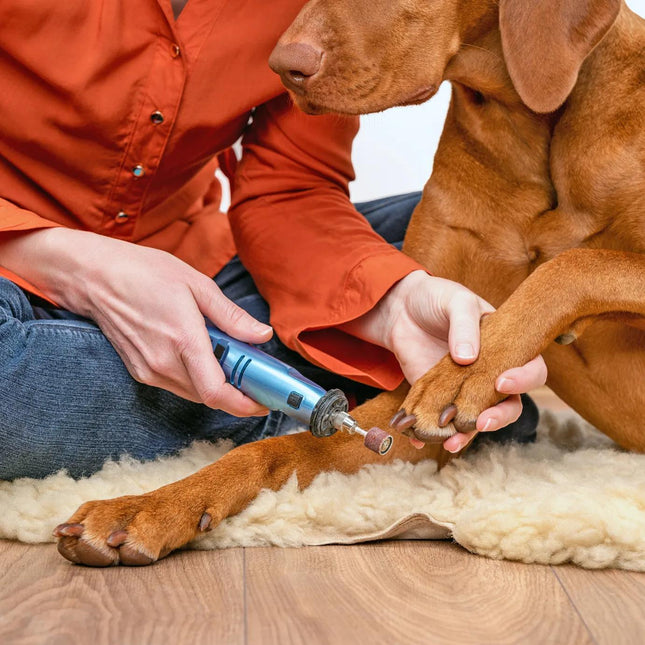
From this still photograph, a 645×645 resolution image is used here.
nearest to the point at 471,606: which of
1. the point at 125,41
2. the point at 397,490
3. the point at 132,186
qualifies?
the point at 397,490

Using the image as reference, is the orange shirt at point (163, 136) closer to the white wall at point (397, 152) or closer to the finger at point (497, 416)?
the finger at point (497, 416)

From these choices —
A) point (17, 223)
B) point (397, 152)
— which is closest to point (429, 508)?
point (17, 223)

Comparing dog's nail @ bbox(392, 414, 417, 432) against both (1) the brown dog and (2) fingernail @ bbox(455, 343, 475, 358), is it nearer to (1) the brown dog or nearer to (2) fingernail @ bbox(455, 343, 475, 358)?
(1) the brown dog

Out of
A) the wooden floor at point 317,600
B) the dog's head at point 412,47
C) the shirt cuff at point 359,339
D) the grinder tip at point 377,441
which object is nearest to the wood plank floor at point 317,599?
the wooden floor at point 317,600

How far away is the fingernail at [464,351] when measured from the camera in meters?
1.35

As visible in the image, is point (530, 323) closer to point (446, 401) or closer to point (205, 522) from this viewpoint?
point (446, 401)

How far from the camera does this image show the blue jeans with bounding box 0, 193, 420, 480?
1.46m

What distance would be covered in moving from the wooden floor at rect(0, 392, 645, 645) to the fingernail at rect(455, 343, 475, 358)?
28cm

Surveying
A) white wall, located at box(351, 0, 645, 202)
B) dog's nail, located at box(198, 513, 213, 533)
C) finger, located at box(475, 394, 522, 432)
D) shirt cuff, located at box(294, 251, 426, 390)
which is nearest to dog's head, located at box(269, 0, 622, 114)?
shirt cuff, located at box(294, 251, 426, 390)

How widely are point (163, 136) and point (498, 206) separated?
63cm

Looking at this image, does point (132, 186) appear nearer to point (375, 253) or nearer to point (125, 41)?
point (125, 41)

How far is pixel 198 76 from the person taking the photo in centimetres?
172

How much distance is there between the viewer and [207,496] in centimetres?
134

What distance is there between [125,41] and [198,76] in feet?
0.48
